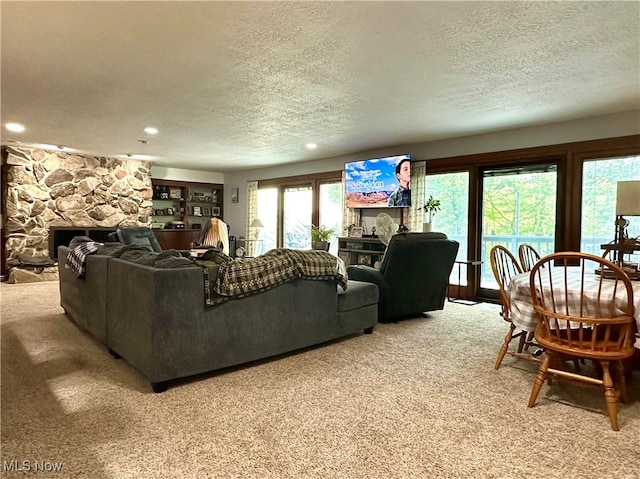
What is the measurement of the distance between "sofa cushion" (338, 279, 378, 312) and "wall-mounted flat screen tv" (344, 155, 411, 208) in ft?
8.95

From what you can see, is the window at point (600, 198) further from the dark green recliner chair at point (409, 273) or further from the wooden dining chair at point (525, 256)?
Answer: the dark green recliner chair at point (409, 273)

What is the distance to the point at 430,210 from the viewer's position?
5.91m

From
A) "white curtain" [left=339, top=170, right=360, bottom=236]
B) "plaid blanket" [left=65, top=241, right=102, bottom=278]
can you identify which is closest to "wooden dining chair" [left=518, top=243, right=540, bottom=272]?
"white curtain" [left=339, top=170, right=360, bottom=236]

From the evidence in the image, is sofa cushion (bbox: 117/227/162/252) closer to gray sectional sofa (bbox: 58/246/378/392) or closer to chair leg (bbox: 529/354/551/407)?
gray sectional sofa (bbox: 58/246/378/392)

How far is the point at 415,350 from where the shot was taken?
10.7ft

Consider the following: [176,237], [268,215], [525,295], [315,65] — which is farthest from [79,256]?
[268,215]

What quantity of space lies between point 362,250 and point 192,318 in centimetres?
437

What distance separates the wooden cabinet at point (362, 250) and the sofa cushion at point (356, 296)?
2502mm

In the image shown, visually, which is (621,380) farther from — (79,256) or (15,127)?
(15,127)

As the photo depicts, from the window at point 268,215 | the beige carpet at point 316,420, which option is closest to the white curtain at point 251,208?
the window at point 268,215

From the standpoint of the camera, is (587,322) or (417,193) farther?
(417,193)

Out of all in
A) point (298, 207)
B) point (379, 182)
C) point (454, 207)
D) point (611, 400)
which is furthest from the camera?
point (298, 207)

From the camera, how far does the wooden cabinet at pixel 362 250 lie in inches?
250

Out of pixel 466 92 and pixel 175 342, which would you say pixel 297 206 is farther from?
pixel 175 342
